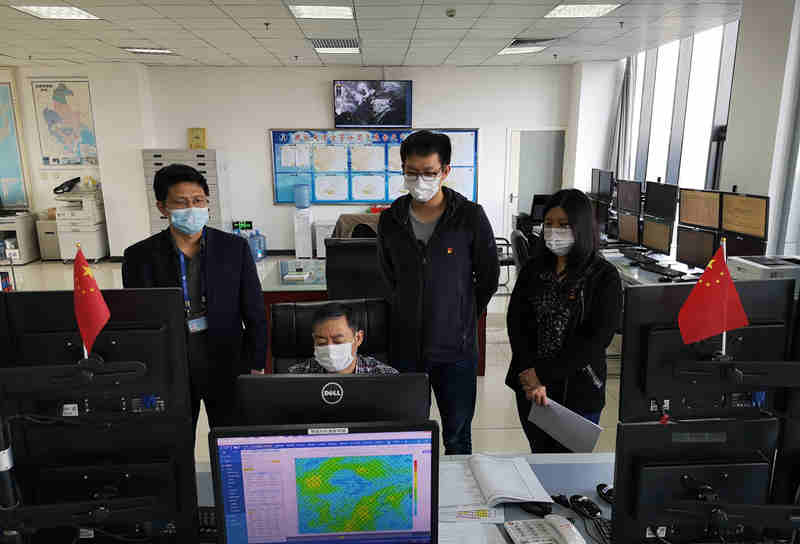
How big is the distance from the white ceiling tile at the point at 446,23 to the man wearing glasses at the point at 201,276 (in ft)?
12.9

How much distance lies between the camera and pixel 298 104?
806 cm

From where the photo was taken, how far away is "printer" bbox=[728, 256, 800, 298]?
308 centimetres

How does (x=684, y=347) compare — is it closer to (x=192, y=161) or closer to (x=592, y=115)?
(x=592, y=115)

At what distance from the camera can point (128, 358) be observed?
1.11m

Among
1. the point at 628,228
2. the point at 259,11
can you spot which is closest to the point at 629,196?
the point at 628,228

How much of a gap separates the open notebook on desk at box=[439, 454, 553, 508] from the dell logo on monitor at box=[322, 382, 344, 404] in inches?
19.4

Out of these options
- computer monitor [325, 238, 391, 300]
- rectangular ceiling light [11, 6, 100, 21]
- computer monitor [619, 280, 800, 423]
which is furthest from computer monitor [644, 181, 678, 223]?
rectangular ceiling light [11, 6, 100, 21]

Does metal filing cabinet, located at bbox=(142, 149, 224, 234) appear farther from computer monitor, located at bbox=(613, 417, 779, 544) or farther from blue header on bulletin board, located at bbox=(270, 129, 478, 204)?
computer monitor, located at bbox=(613, 417, 779, 544)

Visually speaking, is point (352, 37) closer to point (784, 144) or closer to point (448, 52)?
point (448, 52)

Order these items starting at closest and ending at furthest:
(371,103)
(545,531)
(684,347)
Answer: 1. (684,347)
2. (545,531)
3. (371,103)

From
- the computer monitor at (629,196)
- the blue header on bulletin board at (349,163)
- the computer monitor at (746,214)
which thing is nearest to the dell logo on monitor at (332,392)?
the computer monitor at (746,214)

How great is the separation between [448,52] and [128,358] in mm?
6649

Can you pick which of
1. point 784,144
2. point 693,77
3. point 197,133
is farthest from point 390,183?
point 784,144

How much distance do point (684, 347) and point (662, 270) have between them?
3.50m
